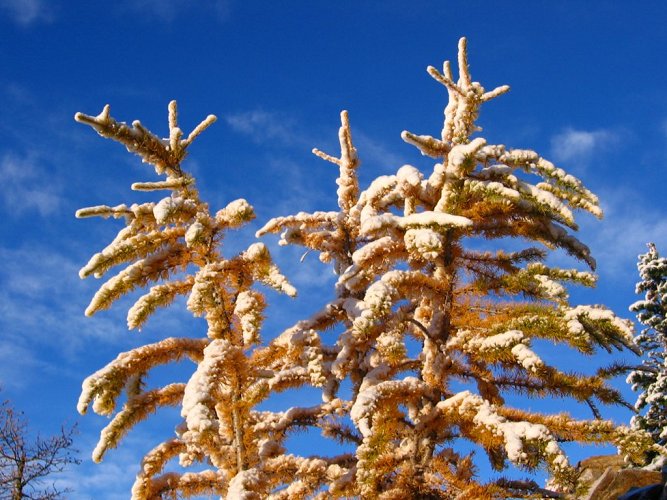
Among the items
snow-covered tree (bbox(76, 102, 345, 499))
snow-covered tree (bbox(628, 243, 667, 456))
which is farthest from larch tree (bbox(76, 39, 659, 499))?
snow-covered tree (bbox(628, 243, 667, 456))

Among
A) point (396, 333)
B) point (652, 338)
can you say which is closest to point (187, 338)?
point (396, 333)

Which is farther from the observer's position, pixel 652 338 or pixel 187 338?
pixel 652 338

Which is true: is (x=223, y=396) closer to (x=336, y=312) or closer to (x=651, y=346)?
(x=336, y=312)

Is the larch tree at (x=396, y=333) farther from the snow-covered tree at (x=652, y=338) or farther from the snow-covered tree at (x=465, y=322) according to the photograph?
the snow-covered tree at (x=652, y=338)

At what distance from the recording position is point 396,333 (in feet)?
32.7

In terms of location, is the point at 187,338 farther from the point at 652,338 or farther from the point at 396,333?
the point at 652,338

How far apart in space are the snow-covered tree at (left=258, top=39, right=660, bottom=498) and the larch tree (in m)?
0.03

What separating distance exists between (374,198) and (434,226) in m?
2.02

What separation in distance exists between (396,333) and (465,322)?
127cm

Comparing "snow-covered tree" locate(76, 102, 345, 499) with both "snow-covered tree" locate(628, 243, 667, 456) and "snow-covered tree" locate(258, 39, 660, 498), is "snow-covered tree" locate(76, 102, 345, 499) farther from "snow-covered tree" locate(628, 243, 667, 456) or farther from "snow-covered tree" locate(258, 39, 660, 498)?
"snow-covered tree" locate(628, 243, 667, 456)

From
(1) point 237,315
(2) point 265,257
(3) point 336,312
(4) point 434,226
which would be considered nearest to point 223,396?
(1) point 237,315

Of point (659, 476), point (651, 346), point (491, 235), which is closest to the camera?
point (491, 235)

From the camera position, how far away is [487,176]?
11266mm

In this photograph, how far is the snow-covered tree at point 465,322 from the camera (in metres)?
8.94
